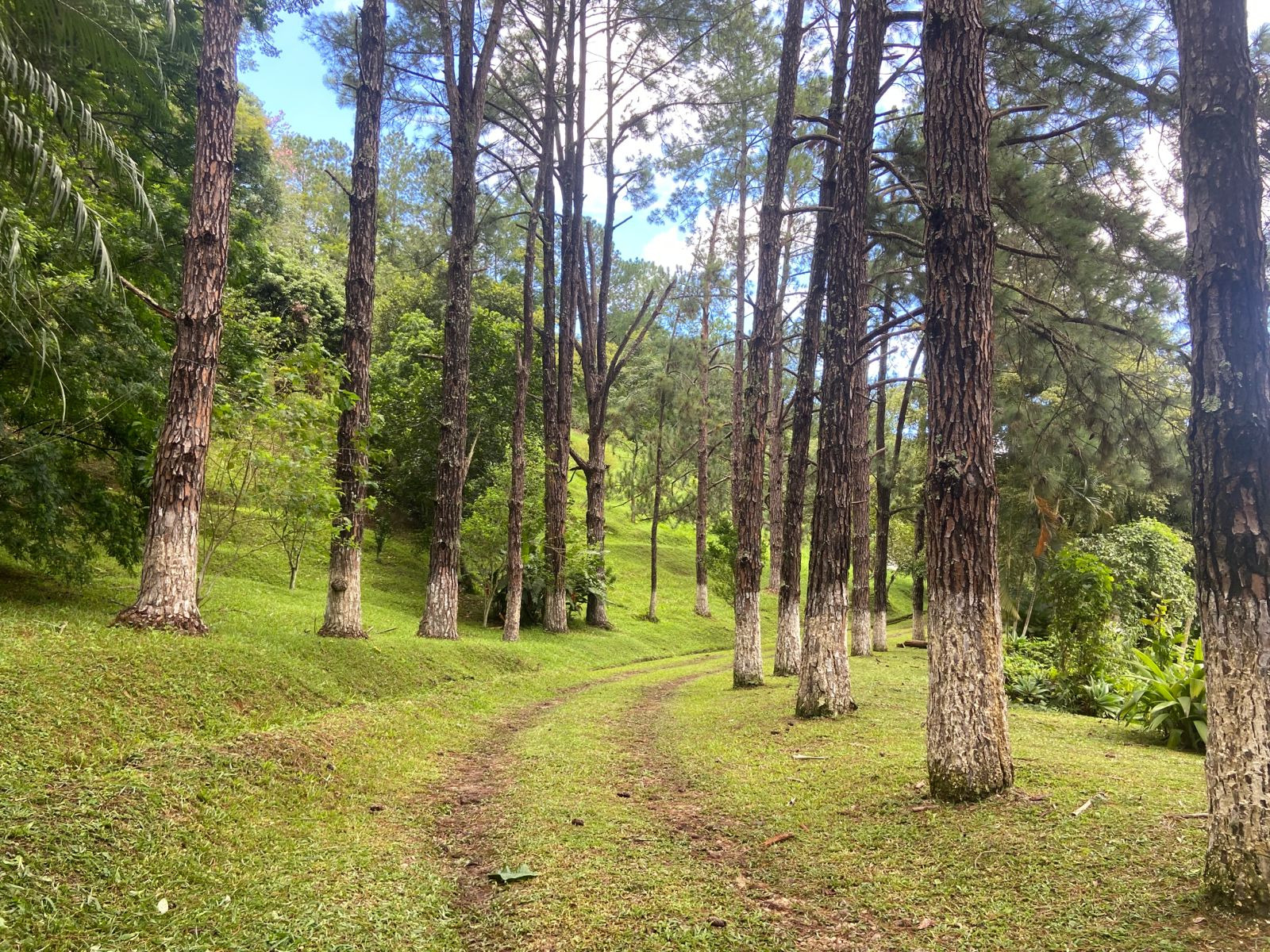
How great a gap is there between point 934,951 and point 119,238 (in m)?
12.4

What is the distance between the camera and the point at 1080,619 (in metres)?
10.6

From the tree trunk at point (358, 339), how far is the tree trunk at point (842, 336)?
Result: 266 inches

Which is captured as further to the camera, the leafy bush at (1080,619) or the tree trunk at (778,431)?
the tree trunk at (778,431)

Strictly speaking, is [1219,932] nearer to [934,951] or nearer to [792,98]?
[934,951]

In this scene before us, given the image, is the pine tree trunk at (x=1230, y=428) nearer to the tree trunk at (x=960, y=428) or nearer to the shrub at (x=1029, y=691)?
the tree trunk at (x=960, y=428)

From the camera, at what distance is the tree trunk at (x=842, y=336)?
30.0 ft

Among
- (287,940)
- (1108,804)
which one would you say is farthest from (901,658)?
(287,940)

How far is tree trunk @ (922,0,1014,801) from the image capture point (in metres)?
4.97

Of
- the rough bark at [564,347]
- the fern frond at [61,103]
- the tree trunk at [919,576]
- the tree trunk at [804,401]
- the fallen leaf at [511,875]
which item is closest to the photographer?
the fallen leaf at [511,875]

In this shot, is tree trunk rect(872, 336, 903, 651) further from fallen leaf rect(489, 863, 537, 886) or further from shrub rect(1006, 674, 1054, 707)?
fallen leaf rect(489, 863, 537, 886)

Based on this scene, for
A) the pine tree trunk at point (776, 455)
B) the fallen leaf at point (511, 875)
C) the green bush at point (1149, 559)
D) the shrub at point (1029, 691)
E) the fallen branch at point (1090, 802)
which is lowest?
the shrub at point (1029, 691)

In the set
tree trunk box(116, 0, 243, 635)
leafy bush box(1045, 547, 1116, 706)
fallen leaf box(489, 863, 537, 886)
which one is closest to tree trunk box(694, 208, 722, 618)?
leafy bush box(1045, 547, 1116, 706)

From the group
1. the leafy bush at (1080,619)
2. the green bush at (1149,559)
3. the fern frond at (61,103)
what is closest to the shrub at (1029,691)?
the leafy bush at (1080,619)

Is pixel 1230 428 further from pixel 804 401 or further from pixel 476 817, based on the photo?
pixel 804 401
